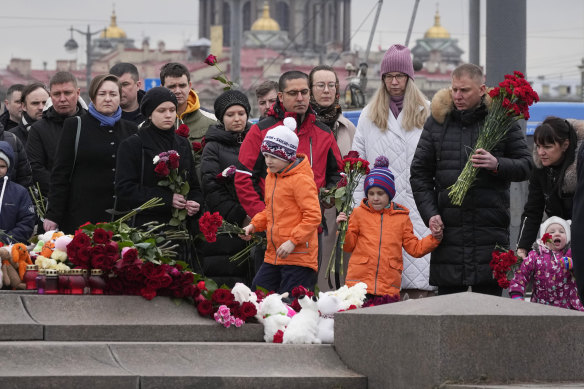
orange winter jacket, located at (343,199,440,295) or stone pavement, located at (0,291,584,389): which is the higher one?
orange winter jacket, located at (343,199,440,295)

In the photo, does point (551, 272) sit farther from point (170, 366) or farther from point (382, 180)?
point (170, 366)

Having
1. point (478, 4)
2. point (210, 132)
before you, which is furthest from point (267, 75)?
point (210, 132)

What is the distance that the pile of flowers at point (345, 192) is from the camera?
8023mm

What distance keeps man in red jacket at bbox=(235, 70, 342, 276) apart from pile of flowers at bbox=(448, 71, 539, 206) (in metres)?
0.93

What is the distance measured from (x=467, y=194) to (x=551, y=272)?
639 mm

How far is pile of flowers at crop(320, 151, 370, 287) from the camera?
8.02 meters

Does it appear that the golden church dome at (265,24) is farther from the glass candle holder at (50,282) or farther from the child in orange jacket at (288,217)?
the glass candle holder at (50,282)

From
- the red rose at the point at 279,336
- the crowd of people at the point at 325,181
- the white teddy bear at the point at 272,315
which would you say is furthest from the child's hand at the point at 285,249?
the red rose at the point at 279,336

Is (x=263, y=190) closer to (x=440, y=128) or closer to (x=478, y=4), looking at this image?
(x=440, y=128)

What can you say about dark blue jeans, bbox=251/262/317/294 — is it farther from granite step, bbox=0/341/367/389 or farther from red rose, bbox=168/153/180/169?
granite step, bbox=0/341/367/389

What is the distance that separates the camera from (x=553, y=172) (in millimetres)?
7988

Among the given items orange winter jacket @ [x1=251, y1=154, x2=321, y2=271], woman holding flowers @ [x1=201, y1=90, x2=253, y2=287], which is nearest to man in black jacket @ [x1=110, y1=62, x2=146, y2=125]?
woman holding flowers @ [x1=201, y1=90, x2=253, y2=287]

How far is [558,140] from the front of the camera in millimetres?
7902

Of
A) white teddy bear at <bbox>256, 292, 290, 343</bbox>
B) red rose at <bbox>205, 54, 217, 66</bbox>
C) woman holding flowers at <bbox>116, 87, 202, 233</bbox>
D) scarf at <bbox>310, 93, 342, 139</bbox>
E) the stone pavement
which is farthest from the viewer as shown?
red rose at <bbox>205, 54, 217, 66</bbox>
